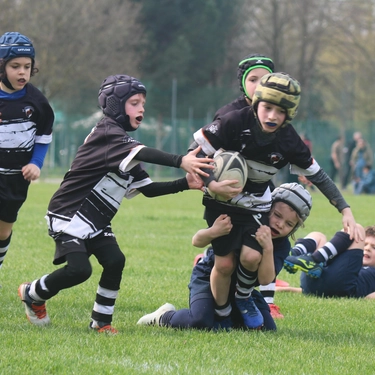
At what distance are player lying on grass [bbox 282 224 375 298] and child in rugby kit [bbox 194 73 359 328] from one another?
4.76ft

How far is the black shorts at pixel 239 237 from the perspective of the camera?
5.42 m

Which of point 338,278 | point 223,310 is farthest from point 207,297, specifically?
point 338,278

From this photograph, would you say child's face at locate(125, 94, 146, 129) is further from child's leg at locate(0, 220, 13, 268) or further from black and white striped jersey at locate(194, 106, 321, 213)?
child's leg at locate(0, 220, 13, 268)

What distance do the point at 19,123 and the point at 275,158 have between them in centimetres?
214

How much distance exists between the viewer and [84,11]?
34.1 meters

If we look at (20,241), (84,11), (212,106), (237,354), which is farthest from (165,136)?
(237,354)

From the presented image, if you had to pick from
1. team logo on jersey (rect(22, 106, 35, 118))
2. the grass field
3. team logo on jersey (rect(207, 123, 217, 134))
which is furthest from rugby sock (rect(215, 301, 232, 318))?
team logo on jersey (rect(22, 106, 35, 118))

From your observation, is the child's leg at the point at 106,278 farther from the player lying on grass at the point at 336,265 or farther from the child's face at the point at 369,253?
the child's face at the point at 369,253

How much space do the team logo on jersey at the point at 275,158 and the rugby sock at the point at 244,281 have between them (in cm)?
77

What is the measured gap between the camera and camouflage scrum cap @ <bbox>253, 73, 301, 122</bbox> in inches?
198

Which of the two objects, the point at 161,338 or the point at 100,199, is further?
the point at 100,199

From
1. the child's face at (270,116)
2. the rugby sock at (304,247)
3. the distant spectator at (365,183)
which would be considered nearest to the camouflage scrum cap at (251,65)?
the child's face at (270,116)

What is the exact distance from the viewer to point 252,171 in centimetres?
530

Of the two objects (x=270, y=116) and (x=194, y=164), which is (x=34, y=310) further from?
(x=270, y=116)
